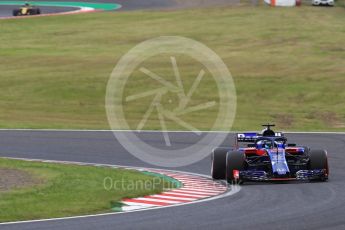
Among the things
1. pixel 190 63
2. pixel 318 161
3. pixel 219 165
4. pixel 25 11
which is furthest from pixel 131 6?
pixel 318 161

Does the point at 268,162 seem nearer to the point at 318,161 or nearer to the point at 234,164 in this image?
the point at 234,164

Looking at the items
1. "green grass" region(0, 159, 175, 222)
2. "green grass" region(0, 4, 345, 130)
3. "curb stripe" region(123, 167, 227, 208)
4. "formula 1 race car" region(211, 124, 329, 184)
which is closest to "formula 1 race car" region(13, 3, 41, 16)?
"green grass" region(0, 4, 345, 130)

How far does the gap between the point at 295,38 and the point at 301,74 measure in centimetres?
979

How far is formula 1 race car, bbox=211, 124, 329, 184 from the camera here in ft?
63.2

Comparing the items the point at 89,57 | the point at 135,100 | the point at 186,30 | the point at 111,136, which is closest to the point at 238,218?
the point at 111,136

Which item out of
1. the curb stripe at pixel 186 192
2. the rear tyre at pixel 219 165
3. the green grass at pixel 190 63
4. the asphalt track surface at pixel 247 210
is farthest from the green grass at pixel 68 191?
the green grass at pixel 190 63

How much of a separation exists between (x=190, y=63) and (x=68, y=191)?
29150 mm

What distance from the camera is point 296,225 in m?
13.0

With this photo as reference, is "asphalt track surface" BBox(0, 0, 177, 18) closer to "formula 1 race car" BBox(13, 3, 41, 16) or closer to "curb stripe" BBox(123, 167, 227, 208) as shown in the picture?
"formula 1 race car" BBox(13, 3, 41, 16)

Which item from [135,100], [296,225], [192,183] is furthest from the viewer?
[135,100]

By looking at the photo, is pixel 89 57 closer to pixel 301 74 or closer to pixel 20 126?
pixel 301 74

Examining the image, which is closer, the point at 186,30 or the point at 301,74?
the point at 301,74

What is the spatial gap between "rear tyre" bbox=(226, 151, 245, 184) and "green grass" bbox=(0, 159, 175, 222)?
1.19 meters

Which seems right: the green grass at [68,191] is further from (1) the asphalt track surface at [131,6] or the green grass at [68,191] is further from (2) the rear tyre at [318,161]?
(1) the asphalt track surface at [131,6]
